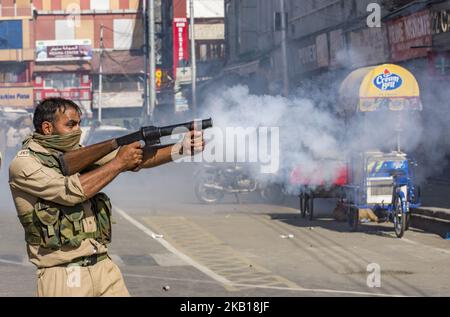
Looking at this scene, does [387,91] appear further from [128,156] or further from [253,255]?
[128,156]

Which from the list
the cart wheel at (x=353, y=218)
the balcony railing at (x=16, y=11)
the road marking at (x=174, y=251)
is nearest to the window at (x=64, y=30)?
the balcony railing at (x=16, y=11)

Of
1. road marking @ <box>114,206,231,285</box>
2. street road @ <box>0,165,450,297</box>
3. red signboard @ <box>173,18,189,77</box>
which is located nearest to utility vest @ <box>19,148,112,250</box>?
street road @ <box>0,165,450,297</box>

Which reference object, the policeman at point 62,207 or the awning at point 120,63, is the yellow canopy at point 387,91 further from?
the awning at point 120,63

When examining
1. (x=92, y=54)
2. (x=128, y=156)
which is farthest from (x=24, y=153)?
(x=92, y=54)

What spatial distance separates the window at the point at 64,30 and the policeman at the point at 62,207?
87.1 meters

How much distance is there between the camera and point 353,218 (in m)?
17.6

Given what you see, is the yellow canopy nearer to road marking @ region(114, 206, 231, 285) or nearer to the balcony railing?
road marking @ region(114, 206, 231, 285)

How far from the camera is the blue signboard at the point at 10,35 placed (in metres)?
86.1

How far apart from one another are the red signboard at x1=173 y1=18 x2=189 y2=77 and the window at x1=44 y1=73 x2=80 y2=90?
1889 cm

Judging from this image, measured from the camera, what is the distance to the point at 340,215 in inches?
761

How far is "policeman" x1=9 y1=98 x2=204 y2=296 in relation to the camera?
5477 mm

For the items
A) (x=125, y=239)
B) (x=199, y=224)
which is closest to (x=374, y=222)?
(x=199, y=224)

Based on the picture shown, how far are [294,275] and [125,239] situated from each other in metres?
4.77

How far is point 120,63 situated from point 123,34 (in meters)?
3.85
